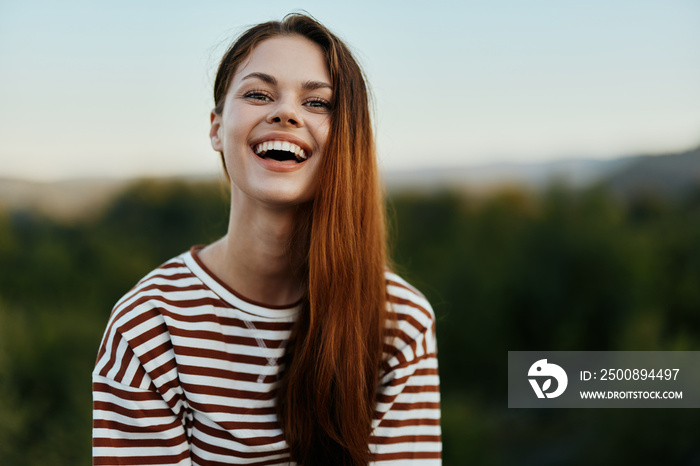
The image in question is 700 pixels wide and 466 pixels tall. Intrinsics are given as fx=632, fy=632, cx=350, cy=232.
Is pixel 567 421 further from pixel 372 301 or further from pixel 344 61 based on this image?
pixel 344 61

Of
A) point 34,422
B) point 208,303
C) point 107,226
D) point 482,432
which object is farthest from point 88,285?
point 208,303

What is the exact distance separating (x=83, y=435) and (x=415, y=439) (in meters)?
1.90

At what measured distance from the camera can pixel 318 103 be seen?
1233 millimetres

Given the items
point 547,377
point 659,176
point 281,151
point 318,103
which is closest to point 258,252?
point 281,151

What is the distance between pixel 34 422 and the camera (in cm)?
278

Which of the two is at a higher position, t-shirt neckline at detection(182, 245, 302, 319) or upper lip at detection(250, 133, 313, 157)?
upper lip at detection(250, 133, 313, 157)

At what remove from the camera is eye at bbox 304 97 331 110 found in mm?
1228

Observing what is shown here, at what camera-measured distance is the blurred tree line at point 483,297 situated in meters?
2.72

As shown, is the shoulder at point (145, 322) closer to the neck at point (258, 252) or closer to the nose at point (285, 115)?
the neck at point (258, 252)

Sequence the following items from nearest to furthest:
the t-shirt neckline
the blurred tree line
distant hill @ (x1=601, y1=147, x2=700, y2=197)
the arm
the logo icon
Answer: the arm → the t-shirt neckline → the logo icon → the blurred tree line → distant hill @ (x1=601, y1=147, x2=700, y2=197)

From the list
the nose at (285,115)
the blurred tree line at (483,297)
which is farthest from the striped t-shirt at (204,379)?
the blurred tree line at (483,297)

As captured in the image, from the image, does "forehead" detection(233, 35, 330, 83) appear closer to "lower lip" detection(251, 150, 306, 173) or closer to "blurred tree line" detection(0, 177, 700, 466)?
"lower lip" detection(251, 150, 306, 173)

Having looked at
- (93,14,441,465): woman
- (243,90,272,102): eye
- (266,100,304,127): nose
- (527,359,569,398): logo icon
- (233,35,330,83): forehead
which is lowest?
(527,359,569,398): logo icon

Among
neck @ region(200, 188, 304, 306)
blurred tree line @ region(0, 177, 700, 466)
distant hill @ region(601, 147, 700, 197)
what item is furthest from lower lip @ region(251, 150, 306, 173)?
distant hill @ region(601, 147, 700, 197)
